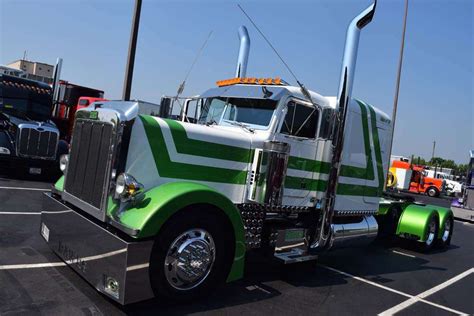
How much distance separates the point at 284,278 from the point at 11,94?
10.3 metres

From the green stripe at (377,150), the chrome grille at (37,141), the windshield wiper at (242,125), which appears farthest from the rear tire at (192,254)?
the chrome grille at (37,141)

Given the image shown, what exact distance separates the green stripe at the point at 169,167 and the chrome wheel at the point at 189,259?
63 cm

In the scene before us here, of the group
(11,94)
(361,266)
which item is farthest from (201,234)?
(11,94)

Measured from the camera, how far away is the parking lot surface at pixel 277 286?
13.2ft

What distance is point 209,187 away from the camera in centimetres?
448

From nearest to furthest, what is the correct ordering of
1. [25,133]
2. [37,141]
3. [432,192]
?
[25,133], [37,141], [432,192]

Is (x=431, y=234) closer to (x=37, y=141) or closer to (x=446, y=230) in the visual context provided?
(x=446, y=230)

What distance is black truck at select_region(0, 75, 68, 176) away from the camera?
35.2 ft

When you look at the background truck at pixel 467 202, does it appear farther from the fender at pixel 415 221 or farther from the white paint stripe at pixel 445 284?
the white paint stripe at pixel 445 284

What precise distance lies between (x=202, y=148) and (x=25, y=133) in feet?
26.2

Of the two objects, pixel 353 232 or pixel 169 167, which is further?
pixel 353 232

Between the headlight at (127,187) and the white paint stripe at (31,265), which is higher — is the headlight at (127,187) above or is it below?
above

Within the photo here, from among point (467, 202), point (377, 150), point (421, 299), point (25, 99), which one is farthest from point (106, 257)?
point (467, 202)

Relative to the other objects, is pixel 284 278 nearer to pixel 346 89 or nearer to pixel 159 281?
pixel 159 281
